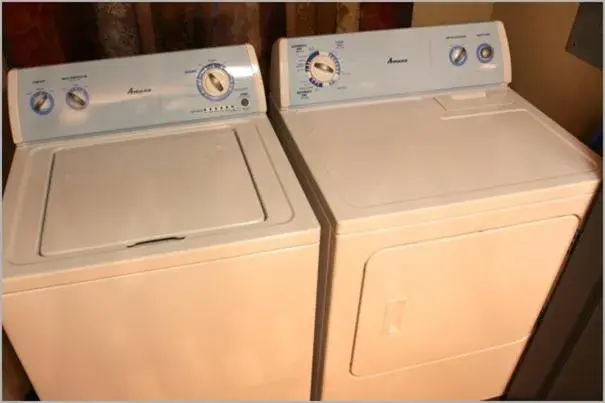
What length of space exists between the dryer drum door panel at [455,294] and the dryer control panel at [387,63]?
0.47m

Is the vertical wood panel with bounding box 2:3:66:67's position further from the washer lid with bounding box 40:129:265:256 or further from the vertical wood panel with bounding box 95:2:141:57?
the washer lid with bounding box 40:129:265:256

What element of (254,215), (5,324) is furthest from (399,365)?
(5,324)

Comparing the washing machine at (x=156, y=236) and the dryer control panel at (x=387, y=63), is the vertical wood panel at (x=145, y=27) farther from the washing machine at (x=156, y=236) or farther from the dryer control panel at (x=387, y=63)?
the dryer control panel at (x=387, y=63)

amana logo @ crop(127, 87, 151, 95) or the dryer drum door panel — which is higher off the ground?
amana logo @ crop(127, 87, 151, 95)

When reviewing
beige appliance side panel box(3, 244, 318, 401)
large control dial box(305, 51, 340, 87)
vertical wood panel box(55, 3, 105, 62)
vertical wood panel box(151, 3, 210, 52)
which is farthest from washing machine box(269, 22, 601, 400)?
vertical wood panel box(55, 3, 105, 62)

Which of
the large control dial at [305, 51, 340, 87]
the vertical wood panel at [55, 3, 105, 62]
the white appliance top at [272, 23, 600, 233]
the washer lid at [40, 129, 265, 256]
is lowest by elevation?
Result: the washer lid at [40, 129, 265, 256]

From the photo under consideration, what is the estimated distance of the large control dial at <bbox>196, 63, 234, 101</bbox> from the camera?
1.30m

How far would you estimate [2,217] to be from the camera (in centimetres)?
104

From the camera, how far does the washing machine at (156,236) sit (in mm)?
973

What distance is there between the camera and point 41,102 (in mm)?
1235

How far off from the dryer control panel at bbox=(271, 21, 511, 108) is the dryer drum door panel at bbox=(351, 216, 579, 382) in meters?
0.47

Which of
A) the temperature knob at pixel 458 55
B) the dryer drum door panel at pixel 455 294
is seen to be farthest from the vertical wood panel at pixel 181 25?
the dryer drum door panel at pixel 455 294

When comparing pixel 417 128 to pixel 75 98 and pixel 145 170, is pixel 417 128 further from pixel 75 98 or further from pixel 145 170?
pixel 75 98

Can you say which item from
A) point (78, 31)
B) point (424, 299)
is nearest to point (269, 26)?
point (78, 31)
